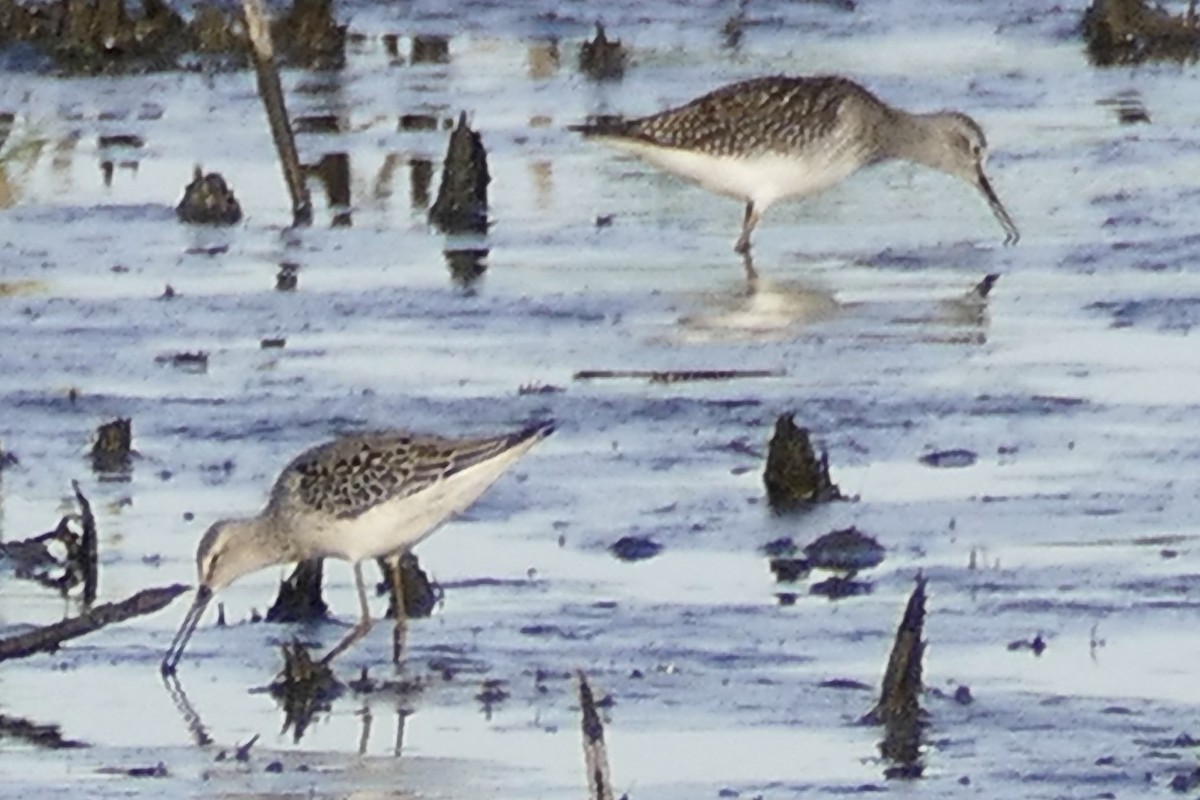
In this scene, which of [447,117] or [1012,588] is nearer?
[1012,588]

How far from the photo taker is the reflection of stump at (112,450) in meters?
12.5

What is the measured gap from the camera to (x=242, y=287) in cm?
1580

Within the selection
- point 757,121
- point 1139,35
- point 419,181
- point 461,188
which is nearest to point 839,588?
point 757,121

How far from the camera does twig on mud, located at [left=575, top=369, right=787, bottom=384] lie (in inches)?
553

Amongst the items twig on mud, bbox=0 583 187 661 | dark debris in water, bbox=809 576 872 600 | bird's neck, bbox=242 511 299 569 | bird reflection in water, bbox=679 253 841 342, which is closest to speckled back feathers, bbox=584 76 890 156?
bird reflection in water, bbox=679 253 841 342

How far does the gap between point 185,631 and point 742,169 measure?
6.98 meters

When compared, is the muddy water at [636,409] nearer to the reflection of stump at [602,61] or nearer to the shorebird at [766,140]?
the reflection of stump at [602,61]

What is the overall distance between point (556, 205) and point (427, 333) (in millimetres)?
2948

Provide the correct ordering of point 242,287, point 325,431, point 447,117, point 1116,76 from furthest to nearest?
point 1116,76
point 447,117
point 242,287
point 325,431

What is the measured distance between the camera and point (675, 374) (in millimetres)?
14125

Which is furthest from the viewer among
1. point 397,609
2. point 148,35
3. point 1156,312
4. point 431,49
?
point 431,49

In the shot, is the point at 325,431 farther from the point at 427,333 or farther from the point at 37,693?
the point at 37,693

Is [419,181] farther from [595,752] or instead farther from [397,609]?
[595,752]

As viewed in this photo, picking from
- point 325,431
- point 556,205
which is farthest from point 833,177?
point 325,431
